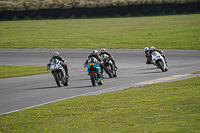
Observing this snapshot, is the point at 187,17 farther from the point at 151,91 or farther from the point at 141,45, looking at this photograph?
the point at 151,91

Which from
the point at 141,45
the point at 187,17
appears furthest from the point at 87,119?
the point at 187,17

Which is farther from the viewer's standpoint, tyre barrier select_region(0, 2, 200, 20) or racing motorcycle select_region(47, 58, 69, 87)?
tyre barrier select_region(0, 2, 200, 20)

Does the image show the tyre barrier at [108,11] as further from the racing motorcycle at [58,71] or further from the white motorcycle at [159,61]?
the racing motorcycle at [58,71]

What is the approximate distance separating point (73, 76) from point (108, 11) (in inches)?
1361

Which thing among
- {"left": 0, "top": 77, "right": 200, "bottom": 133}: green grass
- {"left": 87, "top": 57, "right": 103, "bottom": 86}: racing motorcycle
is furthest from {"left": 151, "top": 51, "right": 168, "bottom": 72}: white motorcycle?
{"left": 0, "top": 77, "right": 200, "bottom": 133}: green grass

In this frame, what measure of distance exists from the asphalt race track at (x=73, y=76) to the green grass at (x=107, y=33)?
421 centimetres

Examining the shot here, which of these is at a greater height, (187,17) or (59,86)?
(187,17)

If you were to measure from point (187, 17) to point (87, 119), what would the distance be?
44.3 meters

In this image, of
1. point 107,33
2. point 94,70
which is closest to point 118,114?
point 94,70

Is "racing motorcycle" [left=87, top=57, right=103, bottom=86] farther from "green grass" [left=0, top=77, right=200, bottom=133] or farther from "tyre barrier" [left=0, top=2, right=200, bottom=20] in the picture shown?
"tyre barrier" [left=0, top=2, right=200, bottom=20]

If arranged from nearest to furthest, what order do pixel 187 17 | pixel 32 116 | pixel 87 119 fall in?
pixel 87 119
pixel 32 116
pixel 187 17

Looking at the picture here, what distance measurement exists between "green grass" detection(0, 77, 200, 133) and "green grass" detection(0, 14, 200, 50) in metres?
21.1

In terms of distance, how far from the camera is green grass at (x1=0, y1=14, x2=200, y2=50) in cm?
3703

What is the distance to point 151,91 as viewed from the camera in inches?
512
